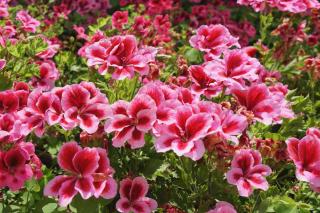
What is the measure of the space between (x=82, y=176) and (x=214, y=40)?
0.91 meters

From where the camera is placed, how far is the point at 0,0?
3.40 meters

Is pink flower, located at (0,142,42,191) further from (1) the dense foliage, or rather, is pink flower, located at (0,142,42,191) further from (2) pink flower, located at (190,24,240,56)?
(2) pink flower, located at (190,24,240,56)

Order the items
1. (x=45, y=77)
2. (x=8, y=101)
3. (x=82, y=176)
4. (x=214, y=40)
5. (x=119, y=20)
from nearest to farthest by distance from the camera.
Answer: (x=82, y=176) < (x=8, y=101) < (x=214, y=40) < (x=45, y=77) < (x=119, y=20)

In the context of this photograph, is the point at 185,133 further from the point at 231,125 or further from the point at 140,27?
the point at 140,27

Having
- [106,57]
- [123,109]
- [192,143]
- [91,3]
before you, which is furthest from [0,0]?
[192,143]

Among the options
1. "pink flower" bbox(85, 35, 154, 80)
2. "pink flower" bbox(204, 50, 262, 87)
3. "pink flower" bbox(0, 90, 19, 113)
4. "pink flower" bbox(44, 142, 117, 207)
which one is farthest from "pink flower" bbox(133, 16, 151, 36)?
"pink flower" bbox(44, 142, 117, 207)

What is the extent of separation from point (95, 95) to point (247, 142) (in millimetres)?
Answer: 581

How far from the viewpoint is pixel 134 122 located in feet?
6.07

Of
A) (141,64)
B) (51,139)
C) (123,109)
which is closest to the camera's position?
(123,109)

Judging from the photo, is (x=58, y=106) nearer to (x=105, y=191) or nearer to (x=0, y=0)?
(x=105, y=191)

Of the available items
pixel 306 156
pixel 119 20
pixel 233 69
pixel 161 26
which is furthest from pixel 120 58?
pixel 161 26

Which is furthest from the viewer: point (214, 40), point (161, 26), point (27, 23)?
point (161, 26)

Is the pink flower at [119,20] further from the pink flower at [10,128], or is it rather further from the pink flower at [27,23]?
the pink flower at [10,128]

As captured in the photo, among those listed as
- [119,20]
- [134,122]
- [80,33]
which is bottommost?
[80,33]
